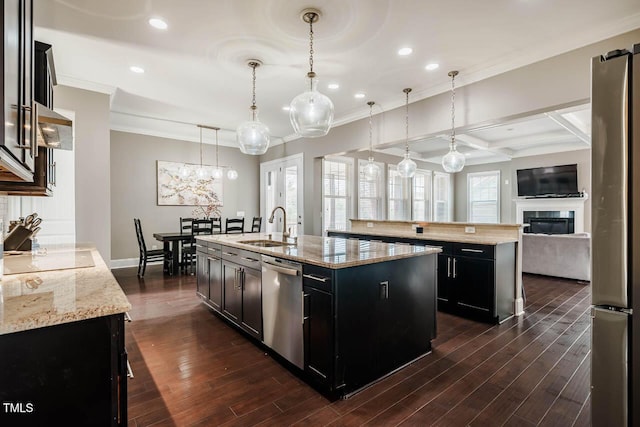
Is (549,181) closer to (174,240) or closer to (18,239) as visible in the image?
(174,240)

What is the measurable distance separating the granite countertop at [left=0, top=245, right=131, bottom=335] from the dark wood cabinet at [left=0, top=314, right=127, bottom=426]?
5 centimetres

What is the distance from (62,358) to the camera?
103 centimetres

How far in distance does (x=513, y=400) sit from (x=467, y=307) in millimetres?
1599

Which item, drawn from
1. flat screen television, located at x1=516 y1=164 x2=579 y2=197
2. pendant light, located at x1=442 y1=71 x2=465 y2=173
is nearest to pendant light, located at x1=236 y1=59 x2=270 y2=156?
pendant light, located at x1=442 y1=71 x2=465 y2=173

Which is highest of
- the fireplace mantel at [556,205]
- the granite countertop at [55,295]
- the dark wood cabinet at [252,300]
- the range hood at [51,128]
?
the range hood at [51,128]

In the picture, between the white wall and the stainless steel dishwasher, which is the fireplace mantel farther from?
the white wall

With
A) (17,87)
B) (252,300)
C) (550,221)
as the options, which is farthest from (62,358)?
(550,221)

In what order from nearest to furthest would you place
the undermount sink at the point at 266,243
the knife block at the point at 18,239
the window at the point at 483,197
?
the knife block at the point at 18,239 < the undermount sink at the point at 266,243 < the window at the point at 483,197

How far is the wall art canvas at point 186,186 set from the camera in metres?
6.79

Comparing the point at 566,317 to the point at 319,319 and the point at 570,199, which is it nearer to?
the point at 319,319

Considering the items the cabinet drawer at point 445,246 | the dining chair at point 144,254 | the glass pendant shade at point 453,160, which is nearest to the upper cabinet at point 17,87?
the cabinet drawer at point 445,246

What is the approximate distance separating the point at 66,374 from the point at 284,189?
6352 mm

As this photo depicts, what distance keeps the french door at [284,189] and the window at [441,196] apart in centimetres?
531

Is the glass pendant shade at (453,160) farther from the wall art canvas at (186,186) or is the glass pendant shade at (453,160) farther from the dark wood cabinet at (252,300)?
the wall art canvas at (186,186)
